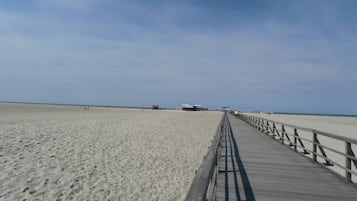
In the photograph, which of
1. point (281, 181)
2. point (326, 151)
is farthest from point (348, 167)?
point (326, 151)

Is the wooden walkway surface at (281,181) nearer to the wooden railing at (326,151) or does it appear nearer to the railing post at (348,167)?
the railing post at (348,167)

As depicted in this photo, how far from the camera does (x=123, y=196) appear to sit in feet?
20.8

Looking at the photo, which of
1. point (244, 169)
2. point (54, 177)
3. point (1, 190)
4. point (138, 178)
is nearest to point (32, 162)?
point (54, 177)

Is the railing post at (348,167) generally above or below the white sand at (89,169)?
above

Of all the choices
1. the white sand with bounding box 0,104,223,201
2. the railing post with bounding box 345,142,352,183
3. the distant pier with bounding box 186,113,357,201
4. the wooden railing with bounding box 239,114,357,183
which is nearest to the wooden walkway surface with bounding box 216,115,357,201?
the distant pier with bounding box 186,113,357,201

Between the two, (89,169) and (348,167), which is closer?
(348,167)

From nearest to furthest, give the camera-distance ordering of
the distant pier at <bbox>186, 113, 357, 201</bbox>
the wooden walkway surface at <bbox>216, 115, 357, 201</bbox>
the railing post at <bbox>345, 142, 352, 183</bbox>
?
the distant pier at <bbox>186, 113, 357, 201</bbox> < the wooden walkway surface at <bbox>216, 115, 357, 201</bbox> < the railing post at <bbox>345, 142, 352, 183</bbox>

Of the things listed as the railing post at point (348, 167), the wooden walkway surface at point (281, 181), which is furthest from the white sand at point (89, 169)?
the railing post at point (348, 167)

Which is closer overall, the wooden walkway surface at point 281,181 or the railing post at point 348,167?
the wooden walkway surface at point 281,181

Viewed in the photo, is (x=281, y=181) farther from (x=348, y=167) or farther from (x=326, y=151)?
(x=326, y=151)

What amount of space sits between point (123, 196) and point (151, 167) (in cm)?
252

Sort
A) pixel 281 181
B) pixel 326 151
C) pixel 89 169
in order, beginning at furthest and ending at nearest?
pixel 326 151 → pixel 89 169 → pixel 281 181

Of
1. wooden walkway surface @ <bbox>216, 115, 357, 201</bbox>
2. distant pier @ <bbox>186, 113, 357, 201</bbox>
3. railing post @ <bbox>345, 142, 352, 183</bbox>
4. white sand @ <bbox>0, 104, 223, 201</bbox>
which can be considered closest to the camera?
distant pier @ <bbox>186, 113, 357, 201</bbox>

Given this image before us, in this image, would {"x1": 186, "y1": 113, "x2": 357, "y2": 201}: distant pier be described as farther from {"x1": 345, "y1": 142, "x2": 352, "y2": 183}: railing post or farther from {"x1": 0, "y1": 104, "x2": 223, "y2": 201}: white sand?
{"x1": 0, "y1": 104, "x2": 223, "y2": 201}: white sand
